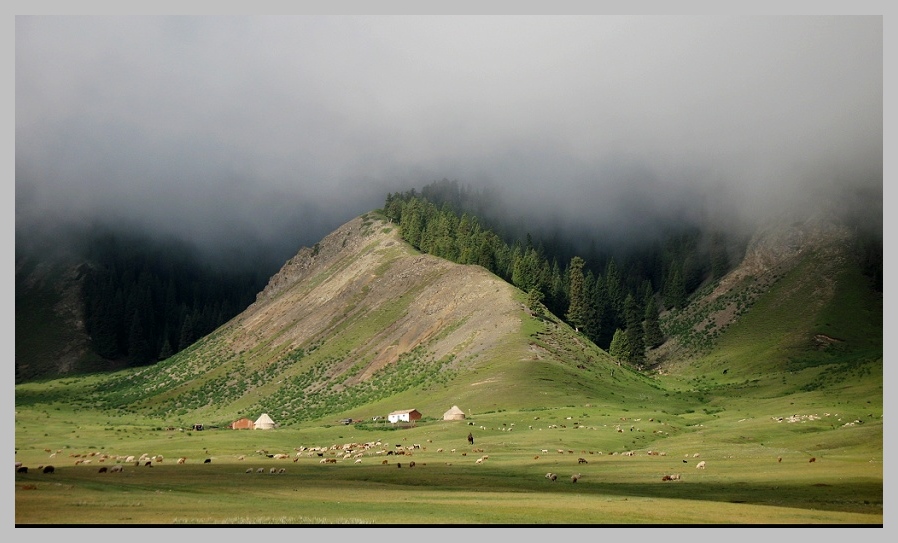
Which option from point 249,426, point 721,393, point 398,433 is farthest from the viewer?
point 721,393

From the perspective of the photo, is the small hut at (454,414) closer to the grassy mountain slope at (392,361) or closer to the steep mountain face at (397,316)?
the grassy mountain slope at (392,361)

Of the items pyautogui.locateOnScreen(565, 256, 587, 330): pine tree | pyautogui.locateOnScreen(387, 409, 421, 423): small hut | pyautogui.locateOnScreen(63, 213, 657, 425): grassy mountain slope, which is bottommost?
pyautogui.locateOnScreen(387, 409, 421, 423): small hut

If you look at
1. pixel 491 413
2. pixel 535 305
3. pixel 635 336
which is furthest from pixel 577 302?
pixel 491 413

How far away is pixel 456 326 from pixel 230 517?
109665mm

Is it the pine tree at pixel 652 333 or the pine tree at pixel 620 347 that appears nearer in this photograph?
the pine tree at pixel 620 347

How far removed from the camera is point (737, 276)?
620 ft

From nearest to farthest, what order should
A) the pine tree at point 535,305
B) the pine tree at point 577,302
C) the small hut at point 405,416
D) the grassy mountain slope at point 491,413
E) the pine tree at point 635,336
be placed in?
the grassy mountain slope at point 491,413 < the small hut at point 405,416 < the pine tree at point 535,305 < the pine tree at point 635,336 < the pine tree at point 577,302

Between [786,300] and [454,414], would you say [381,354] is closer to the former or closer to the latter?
[454,414]

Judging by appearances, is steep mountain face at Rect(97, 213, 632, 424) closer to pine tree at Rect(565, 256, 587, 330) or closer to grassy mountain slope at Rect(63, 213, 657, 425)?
grassy mountain slope at Rect(63, 213, 657, 425)

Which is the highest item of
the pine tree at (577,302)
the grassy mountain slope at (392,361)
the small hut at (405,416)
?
the pine tree at (577,302)

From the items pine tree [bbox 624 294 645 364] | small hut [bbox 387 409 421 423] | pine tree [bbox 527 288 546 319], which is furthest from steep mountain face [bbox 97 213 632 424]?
pine tree [bbox 624 294 645 364]

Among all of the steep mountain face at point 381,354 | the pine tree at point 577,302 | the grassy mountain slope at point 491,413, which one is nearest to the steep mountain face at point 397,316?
the steep mountain face at point 381,354

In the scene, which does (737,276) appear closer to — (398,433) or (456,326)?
(456,326)

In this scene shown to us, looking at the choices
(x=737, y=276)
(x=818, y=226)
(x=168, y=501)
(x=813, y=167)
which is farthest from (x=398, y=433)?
(x=737, y=276)
